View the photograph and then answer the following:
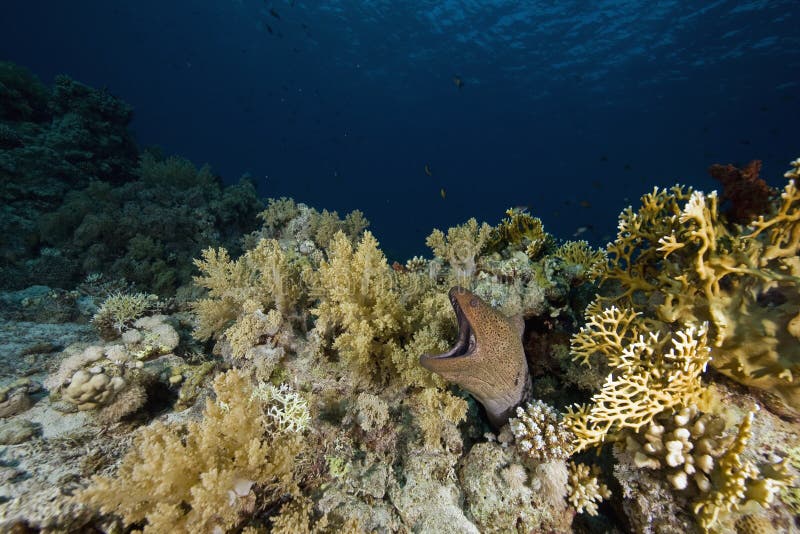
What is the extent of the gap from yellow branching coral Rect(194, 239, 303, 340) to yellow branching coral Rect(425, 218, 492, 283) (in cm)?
235

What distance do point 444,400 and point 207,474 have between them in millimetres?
1820

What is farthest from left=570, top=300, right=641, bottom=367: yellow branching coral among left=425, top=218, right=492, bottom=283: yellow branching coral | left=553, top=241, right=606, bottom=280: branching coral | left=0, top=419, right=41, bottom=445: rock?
left=0, top=419, right=41, bottom=445: rock

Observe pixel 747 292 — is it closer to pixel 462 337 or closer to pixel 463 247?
pixel 462 337

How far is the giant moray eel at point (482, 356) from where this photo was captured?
2365 mm

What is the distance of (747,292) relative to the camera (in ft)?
7.80

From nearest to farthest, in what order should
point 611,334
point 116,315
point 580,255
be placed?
1. point 611,334
2. point 116,315
3. point 580,255

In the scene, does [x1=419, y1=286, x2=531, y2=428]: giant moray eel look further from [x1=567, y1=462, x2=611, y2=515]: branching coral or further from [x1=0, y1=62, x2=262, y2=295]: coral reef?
[x1=0, y1=62, x2=262, y2=295]: coral reef

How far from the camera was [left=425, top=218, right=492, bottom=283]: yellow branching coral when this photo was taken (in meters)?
4.96

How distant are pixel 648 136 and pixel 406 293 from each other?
74600mm

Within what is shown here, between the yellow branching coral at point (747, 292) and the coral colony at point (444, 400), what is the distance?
0.05 feet

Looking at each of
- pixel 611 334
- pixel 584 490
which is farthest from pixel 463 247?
pixel 584 490

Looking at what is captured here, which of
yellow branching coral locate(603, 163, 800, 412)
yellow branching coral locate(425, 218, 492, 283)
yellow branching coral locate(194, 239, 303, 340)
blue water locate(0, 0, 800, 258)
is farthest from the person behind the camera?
blue water locate(0, 0, 800, 258)

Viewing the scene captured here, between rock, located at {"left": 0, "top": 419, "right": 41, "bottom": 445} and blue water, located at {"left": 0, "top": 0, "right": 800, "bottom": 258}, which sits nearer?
rock, located at {"left": 0, "top": 419, "right": 41, "bottom": 445}

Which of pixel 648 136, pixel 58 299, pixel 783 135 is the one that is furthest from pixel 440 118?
pixel 58 299
